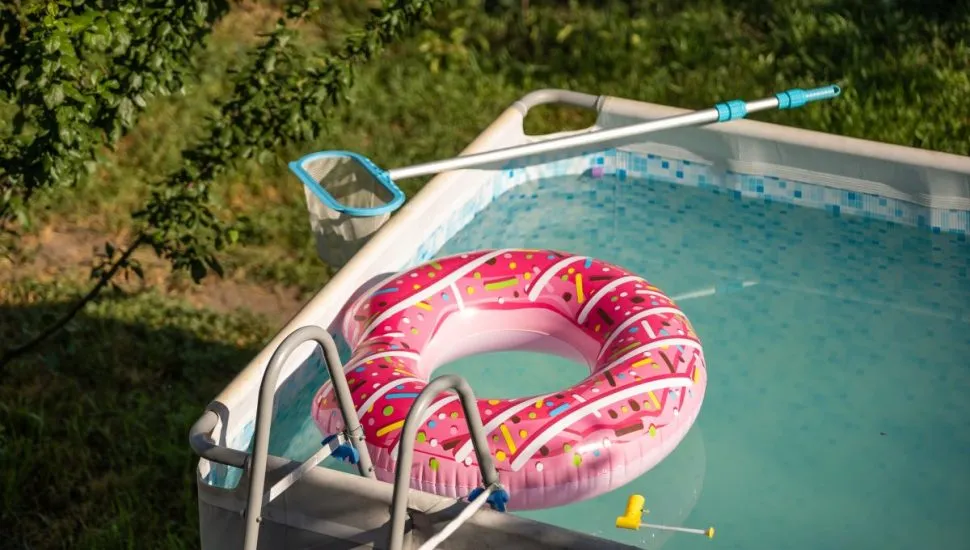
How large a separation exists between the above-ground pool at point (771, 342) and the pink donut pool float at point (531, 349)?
222 mm

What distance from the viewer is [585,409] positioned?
2.73m

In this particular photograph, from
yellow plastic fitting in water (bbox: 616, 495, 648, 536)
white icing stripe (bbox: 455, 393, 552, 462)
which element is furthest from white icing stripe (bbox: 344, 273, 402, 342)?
yellow plastic fitting in water (bbox: 616, 495, 648, 536)

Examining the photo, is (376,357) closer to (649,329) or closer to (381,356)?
(381,356)

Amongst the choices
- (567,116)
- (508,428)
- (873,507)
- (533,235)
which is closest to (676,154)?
(533,235)

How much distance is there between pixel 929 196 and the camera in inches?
157

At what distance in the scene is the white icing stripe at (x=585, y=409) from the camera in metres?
2.65

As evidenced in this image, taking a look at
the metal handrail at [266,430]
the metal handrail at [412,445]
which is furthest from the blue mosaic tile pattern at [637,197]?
the metal handrail at [412,445]

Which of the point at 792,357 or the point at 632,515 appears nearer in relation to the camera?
the point at 632,515

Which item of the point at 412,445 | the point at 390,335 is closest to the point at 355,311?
the point at 390,335

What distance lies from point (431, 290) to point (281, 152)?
2035 millimetres

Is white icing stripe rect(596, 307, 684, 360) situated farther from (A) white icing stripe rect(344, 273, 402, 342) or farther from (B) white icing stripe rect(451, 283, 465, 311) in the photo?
(A) white icing stripe rect(344, 273, 402, 342)

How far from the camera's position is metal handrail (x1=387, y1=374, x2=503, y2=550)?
2004 millimetres

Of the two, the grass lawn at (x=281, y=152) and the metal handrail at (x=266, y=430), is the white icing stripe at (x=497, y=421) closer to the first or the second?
the metal handrail at (x=266, y=430)

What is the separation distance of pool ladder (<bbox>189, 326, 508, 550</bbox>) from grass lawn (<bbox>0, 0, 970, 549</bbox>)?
3.85 feet
